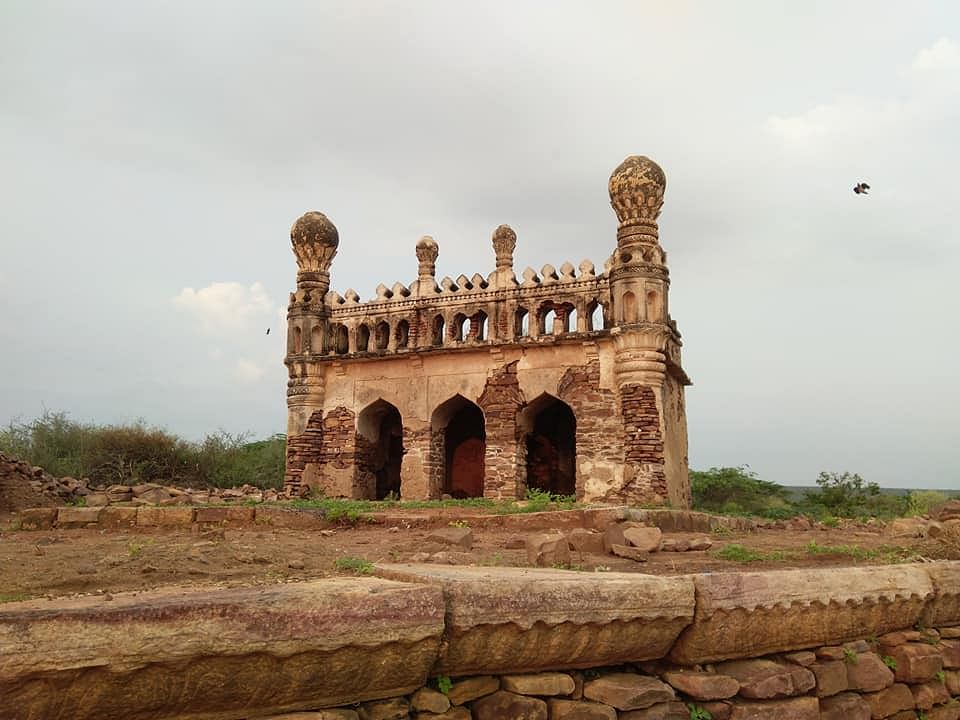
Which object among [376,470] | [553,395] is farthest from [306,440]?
[553,395]

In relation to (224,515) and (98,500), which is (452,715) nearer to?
(224,515)

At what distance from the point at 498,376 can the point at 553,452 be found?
10.6ft

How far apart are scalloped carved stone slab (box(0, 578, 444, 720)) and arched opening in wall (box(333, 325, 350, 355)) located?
551 inches

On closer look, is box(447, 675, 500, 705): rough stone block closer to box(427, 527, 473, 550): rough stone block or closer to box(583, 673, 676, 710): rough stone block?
box(583, 673, 676, 710): rough stone block

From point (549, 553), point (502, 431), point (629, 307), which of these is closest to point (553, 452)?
point (502, 431)

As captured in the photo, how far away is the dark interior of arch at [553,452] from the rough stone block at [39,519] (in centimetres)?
963

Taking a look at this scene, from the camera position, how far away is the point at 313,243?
1731cm

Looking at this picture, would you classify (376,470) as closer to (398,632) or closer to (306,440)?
(306,440)

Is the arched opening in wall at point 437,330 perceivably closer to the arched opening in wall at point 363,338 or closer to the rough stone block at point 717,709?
the arched opening in wall at point 363,338

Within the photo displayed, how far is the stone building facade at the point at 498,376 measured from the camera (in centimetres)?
1409

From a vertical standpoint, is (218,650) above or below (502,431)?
below

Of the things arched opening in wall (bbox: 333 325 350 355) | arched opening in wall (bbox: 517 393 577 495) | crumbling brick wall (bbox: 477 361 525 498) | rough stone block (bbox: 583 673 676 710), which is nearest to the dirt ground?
rough stone block (bbox: 583 673 676 710)

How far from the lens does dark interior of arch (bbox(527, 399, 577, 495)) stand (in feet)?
57.7

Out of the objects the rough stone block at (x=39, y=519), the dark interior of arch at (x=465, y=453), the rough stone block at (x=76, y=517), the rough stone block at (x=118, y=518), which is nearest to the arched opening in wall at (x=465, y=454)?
the dark interior of arch at (x=465, y=453)
